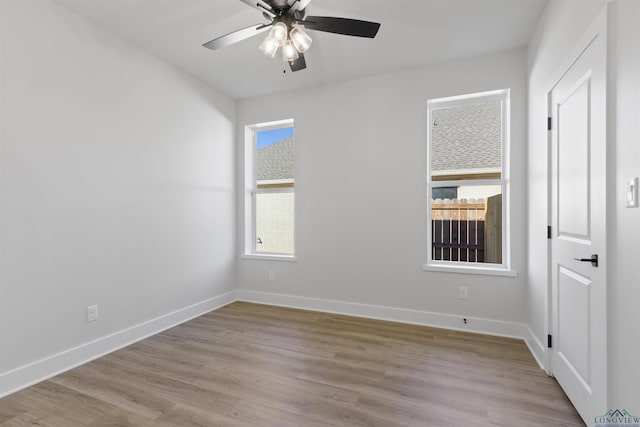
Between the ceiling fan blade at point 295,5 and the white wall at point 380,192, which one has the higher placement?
the ceiling fan blade at point 295,5

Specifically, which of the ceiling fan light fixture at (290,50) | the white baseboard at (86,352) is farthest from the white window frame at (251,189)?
the ceiling fan light fixture at (290,50)

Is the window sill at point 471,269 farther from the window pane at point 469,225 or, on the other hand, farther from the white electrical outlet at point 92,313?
the white electrical outlet at point 92,313

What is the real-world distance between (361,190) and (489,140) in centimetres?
144

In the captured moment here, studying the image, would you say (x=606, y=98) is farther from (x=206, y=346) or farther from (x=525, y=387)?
(x=206, y=346)

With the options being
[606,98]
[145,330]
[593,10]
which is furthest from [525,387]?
[145,330]

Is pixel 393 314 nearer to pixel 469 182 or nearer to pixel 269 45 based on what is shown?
pixel 469 182

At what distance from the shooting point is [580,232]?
5.68ft

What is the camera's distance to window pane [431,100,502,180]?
3074 millimetres

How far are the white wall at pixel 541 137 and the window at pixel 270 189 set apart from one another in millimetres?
2618

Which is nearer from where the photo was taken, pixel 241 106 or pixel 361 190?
pixel 361 190

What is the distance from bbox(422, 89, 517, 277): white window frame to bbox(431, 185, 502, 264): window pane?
0.15ft

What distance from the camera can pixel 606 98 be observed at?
55.7 inches

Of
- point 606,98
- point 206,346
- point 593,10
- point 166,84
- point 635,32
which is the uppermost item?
point 166,84

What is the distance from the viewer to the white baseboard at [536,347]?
2.24 metres
